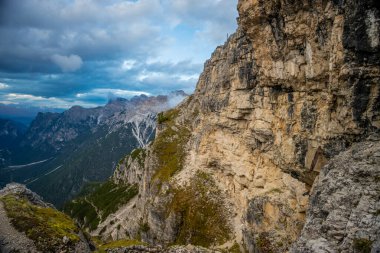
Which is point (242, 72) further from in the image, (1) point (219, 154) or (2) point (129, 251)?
(2) point (129, 251)

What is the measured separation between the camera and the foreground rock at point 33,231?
37263 mm

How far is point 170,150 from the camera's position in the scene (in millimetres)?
95375

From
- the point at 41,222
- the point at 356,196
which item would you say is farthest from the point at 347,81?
the point at 41,222

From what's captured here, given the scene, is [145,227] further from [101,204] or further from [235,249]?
[101,204]

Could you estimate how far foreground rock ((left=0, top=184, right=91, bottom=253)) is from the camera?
3726 cm

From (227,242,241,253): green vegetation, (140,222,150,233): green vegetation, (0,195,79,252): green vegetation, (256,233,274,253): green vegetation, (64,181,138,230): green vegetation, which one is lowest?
(64,181,138,230): green vegetation

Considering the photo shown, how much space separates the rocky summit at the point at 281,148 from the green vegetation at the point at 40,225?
7400 millimetres

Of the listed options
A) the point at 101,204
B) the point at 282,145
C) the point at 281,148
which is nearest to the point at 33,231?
the point at 281,148

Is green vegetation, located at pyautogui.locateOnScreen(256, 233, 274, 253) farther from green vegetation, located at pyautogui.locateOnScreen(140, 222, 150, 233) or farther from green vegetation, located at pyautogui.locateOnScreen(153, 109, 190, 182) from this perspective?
green vegetation, located at pyautogui.locateOnScreen(140, 222, 150, 233)

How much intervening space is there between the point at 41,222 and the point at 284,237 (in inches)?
1372

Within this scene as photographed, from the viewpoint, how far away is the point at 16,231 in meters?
40.4

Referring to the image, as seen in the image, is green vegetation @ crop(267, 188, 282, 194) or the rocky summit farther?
green vegetation @ crop(267, 188, 282, 194)

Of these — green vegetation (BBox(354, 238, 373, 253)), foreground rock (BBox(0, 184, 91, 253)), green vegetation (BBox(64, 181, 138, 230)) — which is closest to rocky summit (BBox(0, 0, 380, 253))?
green vegetation (BBox(354, 238, 373, 253))

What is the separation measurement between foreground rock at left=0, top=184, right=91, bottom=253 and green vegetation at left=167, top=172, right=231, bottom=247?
27.0 metres
